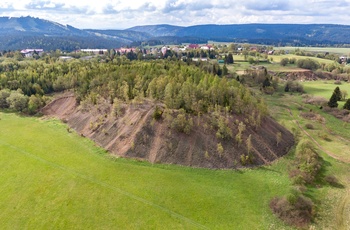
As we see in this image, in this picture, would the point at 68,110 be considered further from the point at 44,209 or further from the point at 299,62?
the point at 299,62

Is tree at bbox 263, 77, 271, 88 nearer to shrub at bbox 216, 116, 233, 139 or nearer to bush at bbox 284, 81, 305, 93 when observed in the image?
bush at bbox 284, 81, 305, 93

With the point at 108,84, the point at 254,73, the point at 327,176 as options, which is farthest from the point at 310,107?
the point at 108,84

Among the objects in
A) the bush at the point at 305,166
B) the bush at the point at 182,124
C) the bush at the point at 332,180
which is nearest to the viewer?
the bush at the point at 305,166

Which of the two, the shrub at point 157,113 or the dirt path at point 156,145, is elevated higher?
the shrub at point 157,113

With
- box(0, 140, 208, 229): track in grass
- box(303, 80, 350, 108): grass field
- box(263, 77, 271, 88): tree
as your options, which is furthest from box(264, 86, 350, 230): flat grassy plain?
box(0, 140, 208, 229): track in grass

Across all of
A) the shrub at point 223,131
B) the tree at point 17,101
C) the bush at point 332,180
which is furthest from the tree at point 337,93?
the tree at point 17,101

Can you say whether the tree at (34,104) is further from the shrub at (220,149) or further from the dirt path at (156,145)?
the shrub at (220,149)

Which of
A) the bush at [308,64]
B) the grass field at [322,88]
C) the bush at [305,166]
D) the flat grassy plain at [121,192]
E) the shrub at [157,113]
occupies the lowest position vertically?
the flat grassy plain at [121,192]
